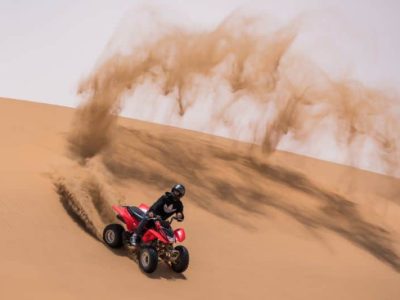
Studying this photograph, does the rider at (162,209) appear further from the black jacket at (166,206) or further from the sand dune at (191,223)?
the sand dune at (191,223)

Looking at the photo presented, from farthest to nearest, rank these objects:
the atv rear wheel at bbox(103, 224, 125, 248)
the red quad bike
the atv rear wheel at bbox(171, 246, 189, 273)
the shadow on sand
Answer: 1. the shadow on sand
2. the atv rear wheel at bbox(103, 224, 125, 248)
3. the atv rear wheel at bbox(171, 246, 189, 273)
4. the red quad bike

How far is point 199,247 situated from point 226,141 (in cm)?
1279

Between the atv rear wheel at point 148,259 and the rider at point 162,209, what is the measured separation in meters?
0.32

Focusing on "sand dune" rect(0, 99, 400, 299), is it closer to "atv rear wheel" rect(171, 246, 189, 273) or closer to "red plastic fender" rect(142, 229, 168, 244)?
"atv rear wheel" rect(171, 246, 189, 273)

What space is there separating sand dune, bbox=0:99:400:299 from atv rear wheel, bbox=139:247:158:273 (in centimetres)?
15

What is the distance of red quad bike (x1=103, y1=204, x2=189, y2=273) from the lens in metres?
8.03

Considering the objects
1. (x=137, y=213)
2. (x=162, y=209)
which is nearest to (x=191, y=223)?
(x=137, y=213)

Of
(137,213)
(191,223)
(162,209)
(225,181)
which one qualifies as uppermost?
(162,209)

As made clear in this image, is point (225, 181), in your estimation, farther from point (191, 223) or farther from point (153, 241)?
point (153, 241)

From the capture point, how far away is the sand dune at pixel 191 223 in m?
7.70

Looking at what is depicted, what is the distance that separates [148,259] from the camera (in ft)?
26.1

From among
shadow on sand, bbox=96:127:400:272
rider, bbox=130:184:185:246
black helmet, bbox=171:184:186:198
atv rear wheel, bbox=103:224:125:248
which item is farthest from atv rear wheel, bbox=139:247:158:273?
shadow on sand, bbox=96:127:400:272

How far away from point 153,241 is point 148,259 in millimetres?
427

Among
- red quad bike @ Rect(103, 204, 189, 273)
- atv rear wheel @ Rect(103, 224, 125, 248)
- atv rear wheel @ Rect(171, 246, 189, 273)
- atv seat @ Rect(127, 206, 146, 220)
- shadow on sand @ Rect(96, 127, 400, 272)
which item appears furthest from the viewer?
shadow on sand @ Rect(96, 127, 400, 272)
